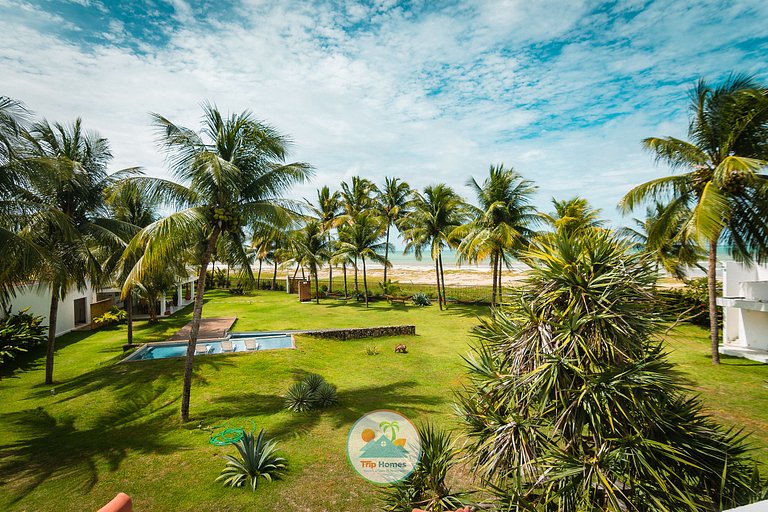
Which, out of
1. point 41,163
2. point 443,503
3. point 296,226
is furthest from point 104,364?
point 443,503

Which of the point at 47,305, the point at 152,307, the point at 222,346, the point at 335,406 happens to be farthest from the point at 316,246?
the point at 335,406

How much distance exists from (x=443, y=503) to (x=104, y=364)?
1324 cm

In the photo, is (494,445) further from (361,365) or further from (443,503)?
(361,365)

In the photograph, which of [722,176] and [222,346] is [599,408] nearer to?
[722,176]

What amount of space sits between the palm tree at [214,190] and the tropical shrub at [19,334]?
24.1 feet

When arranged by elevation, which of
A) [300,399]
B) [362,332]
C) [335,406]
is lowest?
[335,406]

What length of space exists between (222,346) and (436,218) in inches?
652

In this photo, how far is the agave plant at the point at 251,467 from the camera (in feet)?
19.8

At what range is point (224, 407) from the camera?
923cm

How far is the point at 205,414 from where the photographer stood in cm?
884

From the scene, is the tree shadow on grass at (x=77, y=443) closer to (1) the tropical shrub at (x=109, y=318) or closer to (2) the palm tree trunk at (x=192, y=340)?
(2) the palm tree trunk at (x=192, y=340)

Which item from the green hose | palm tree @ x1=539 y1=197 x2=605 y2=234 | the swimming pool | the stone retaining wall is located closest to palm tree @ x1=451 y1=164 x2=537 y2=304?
palm tree @ x1=539 y1=197 x2=605 y2=234

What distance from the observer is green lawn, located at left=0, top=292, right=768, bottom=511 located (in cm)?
580

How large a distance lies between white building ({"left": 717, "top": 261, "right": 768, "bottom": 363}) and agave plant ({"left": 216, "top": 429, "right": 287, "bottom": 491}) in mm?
16078
